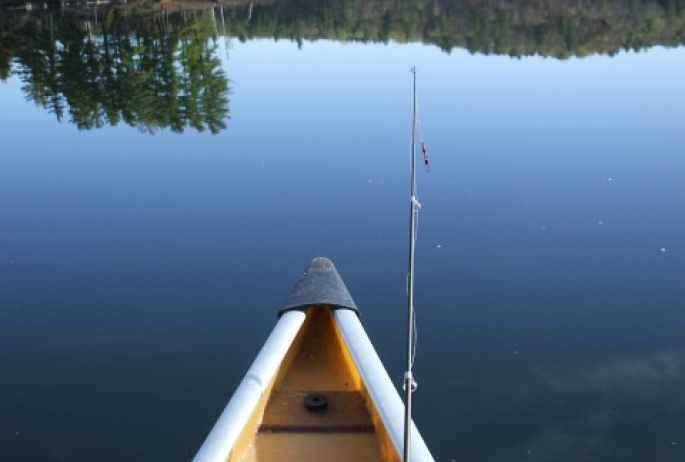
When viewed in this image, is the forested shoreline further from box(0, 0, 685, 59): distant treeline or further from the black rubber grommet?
the black rubber grommet

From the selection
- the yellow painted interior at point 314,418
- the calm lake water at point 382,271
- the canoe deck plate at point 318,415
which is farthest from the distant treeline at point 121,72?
the canoe deck plate at point 318,415

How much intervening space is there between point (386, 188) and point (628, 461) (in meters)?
5.92

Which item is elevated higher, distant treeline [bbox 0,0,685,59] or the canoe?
distant treeline [bbox 0,0,685,59]

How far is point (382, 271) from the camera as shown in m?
8.48

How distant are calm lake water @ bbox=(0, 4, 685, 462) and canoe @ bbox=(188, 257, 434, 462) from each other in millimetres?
980

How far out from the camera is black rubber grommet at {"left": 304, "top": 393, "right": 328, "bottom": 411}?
5.04 meters

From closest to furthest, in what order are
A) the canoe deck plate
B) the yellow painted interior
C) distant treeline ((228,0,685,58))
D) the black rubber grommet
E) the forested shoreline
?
the yellow painted interior → the canoe deck plate → the black rubber grommet → the forested shoreline → distant treeline ((228,0,685,58))

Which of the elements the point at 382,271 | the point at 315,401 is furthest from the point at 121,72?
the point at 315,401

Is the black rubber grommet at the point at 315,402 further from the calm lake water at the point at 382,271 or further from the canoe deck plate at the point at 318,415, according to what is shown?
the calm lake water at the point at 382,271

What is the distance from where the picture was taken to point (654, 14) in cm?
3125

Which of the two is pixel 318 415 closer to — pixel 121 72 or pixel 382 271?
pixel 382 271

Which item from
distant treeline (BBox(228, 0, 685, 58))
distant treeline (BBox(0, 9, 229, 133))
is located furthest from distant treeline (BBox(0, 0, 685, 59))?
distant treeline (BBox(0, 9, 229, 133))

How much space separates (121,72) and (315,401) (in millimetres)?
16568

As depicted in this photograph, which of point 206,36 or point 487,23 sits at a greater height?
point 487,23
